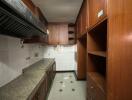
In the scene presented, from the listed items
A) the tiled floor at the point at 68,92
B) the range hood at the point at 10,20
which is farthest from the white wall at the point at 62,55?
the range hood at the point at 10,20

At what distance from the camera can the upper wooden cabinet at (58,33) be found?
5.71m

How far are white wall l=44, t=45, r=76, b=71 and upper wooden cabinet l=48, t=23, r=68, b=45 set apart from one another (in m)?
0.59

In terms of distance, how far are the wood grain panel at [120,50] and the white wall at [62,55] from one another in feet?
16.3

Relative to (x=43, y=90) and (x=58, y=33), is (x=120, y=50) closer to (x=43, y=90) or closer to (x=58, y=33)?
(x=43, y=90)

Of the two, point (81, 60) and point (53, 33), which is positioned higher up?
point (53, 33)

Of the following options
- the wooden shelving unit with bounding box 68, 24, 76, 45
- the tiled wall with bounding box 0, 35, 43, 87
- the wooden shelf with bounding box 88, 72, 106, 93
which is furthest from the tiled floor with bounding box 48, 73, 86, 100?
the wooden shelving unit with bounding box 68, 24, 76, 45

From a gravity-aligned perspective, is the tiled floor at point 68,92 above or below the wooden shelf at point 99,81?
below

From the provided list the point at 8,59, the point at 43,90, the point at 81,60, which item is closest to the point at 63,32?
the point at 81,60

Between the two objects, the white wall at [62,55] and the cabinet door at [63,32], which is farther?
the white wall at [62,55]

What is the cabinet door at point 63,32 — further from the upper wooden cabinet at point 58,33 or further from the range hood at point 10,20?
the range hood at point 10,20

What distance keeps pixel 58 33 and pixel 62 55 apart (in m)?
1.19

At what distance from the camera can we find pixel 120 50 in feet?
4.32

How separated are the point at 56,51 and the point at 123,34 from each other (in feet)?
16.7

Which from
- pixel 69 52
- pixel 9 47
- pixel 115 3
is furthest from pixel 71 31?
pixel 115 3
